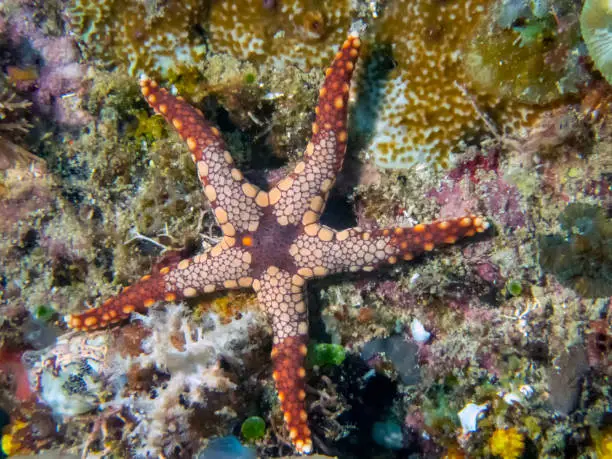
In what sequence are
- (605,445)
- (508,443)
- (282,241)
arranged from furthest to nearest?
(282,241), (508,443), (605,445)

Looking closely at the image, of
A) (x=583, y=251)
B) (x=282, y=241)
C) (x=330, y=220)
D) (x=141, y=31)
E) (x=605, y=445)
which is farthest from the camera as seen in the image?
(x=330, y=220)

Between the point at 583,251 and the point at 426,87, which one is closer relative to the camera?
the point at 583,251

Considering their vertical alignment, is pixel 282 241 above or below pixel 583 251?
below

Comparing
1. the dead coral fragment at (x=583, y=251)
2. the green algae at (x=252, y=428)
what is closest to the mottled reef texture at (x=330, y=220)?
the dead coral fragment at (x=583, y=251)

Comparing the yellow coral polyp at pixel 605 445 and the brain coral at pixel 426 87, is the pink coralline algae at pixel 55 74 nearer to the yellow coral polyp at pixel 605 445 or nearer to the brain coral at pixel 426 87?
the brain coral at pixel 426 87

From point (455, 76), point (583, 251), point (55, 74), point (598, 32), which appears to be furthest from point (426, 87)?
point (55, 74)

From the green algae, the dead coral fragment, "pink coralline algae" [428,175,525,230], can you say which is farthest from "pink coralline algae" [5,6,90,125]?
the dead coral fragment

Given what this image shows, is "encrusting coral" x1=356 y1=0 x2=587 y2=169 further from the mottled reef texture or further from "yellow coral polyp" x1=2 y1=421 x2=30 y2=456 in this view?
"yellow coral polyp" x1=2 y1=421 x2=30 y2=456

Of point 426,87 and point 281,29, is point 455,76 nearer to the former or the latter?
point 426,87
